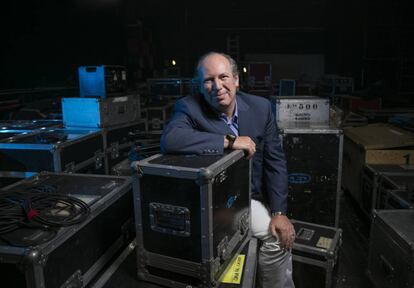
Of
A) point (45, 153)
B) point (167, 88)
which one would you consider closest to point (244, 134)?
point (45, 153)

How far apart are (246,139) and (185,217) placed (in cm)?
51

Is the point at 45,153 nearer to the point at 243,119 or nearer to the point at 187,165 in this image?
the point at 243,119

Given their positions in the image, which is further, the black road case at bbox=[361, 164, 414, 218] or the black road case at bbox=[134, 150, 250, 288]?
the black road case at bbox=[361, 164, 414, 218]

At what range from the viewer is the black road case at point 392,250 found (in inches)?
69.6

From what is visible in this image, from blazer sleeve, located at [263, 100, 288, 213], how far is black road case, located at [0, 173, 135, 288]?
2.49 ft

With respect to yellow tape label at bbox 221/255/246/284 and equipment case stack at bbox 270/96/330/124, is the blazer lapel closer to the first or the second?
yellow tape label at bbox 221/255/246/284

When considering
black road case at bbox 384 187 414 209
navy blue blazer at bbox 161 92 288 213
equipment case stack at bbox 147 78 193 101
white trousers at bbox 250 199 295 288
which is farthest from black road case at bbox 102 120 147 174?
equipment case stack at bbox 147 78 193 101

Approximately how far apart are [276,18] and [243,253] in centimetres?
950

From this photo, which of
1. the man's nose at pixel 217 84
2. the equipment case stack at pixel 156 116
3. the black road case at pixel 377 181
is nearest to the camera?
the man's nose at pixel 217 84

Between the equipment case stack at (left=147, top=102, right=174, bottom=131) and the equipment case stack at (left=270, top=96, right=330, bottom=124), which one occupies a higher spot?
the equipment case stack at (left=270, top=96, right=330, bottom=124)

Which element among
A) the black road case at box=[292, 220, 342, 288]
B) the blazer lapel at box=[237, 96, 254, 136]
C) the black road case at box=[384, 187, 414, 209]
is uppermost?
the blazer lapel at box=[237, 96, 254, 136]

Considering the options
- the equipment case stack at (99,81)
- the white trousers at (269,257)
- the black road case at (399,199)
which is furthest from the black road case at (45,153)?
the black road case at (399,199)

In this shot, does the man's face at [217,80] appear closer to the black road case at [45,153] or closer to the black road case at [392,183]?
the black road case at [45,153]

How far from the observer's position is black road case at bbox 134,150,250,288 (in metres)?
1.30
